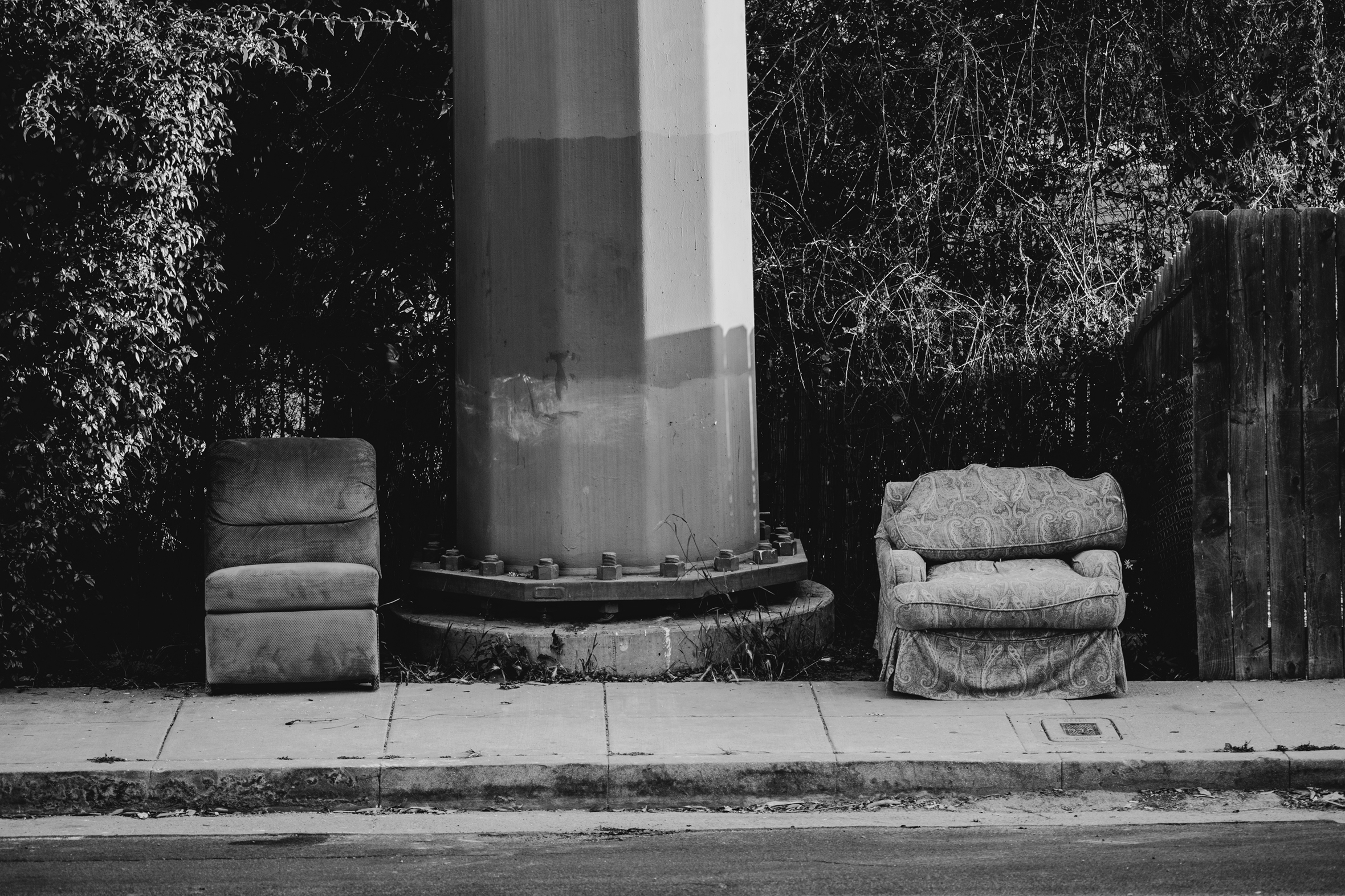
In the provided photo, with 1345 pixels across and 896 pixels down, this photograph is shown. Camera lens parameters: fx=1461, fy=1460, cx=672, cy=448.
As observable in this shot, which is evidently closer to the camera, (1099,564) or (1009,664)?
(1009,664)

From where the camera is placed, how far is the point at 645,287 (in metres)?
7.82

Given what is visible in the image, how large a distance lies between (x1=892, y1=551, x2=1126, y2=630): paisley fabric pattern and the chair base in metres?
2.70

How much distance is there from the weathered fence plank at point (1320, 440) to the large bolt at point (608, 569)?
3.53 m

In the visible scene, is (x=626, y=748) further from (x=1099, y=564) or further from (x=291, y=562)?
(x=1099, y=564)

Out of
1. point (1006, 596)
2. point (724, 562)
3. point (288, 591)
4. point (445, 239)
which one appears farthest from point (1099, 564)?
point (445, 239)

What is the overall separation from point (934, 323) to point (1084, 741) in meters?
3.86

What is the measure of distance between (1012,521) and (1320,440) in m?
1.58

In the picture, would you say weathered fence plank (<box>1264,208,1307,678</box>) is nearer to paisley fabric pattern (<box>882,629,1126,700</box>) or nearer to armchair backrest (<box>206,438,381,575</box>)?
paisley fabric pattern (<box>882,629,1126,700</box>)

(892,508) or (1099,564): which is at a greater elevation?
(892,508)

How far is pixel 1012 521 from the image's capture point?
7.77 meters

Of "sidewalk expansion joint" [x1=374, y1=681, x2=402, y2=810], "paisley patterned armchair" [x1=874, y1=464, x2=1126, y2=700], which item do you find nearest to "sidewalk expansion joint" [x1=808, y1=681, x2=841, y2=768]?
"paisley patterned armchair" [x1=874, y1=464, x2=1126, y2=700]

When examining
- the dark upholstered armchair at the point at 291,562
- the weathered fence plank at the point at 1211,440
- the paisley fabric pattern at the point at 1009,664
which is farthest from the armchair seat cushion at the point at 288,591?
the weathered fence plank at the point at 1211,440

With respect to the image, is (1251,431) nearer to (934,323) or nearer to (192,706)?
(934,323)

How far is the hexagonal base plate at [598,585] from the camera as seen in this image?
7.73m
